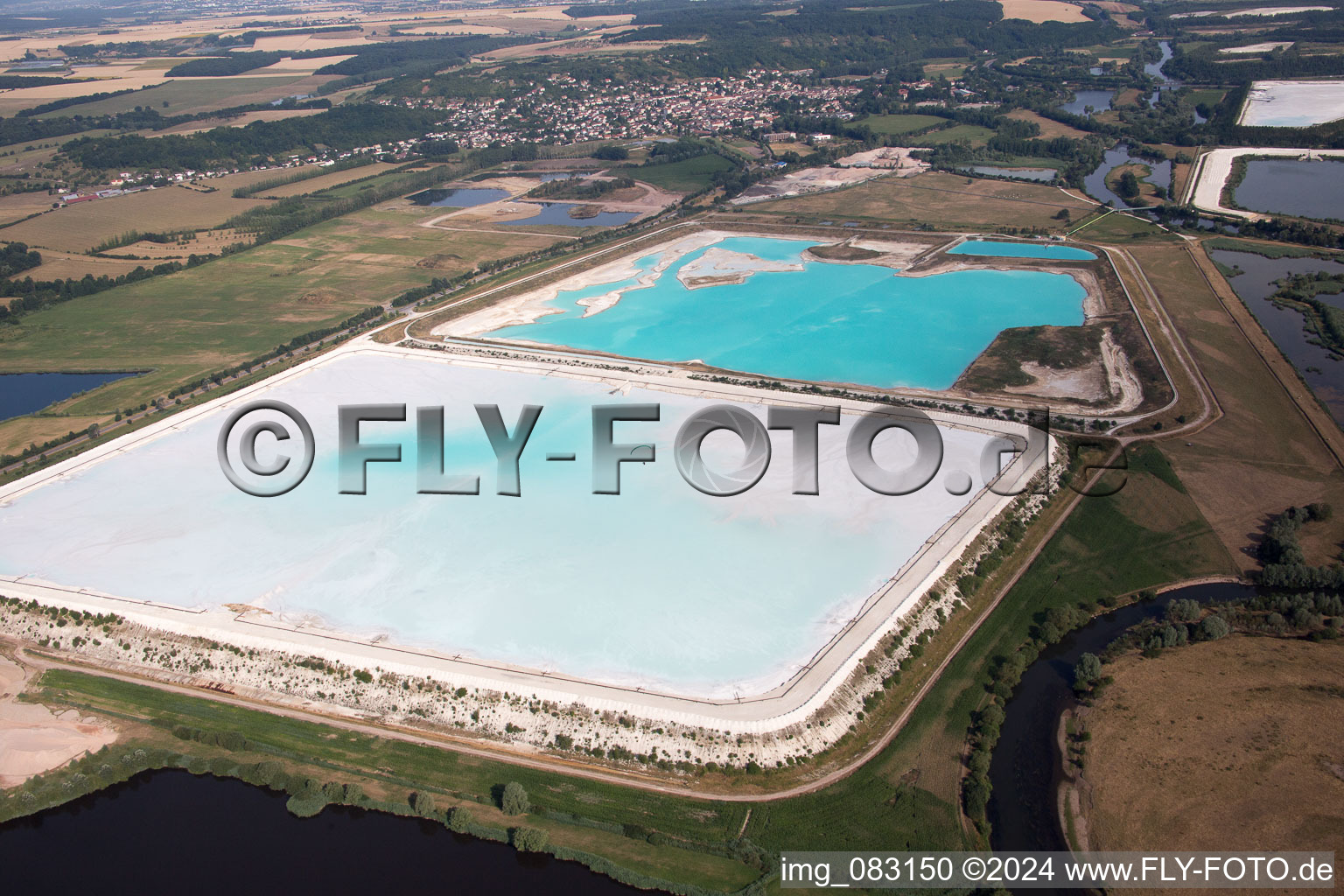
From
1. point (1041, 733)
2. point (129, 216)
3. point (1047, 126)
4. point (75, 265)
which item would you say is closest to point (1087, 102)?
point (1047, 126)

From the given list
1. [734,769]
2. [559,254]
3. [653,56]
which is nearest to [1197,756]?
[734,769]

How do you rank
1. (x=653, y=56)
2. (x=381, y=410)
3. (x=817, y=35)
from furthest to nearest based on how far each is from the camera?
(x=817, y=35) → (x=653, y=56) → (x=381, y=410)

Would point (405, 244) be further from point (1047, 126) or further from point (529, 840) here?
point (1047, 126)

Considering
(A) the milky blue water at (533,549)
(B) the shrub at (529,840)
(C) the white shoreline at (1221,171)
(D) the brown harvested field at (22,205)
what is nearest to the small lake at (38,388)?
(A) the milky blue water at (533,549)

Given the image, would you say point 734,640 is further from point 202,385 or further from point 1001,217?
point 1001,217

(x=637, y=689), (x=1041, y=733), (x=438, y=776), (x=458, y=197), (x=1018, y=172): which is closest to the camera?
(x=438, y=776)

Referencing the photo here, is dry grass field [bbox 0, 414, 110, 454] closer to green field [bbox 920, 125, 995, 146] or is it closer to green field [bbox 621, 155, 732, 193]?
green field [bbox 621, 155, 732, 193]

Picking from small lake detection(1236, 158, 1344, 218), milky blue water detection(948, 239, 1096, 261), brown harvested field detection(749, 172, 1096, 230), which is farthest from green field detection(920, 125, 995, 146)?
milky blue water detection(948, 239, 1096, 261)

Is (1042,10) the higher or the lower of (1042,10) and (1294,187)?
the higher
